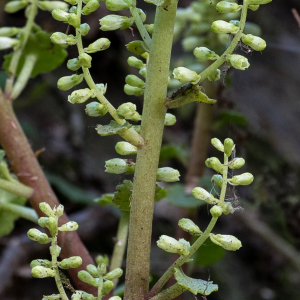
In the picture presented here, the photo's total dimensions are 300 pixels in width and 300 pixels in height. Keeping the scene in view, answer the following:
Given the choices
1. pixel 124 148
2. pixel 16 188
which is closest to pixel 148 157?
pixel 124 148

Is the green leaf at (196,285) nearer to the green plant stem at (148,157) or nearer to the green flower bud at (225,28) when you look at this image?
the green plant stem at (148,157)

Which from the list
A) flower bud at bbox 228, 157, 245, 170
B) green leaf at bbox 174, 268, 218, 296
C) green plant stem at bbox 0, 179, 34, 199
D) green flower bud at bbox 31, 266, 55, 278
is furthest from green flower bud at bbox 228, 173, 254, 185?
green plant stem at bbox 0, 179, 34, 199

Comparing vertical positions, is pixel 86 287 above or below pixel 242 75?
above

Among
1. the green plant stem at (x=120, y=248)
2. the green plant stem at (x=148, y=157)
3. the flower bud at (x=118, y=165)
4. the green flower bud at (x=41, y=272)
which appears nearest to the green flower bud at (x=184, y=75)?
the green plant stem at (x=148, y=157)

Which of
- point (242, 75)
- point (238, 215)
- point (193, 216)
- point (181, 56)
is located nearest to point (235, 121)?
point (193, 216)

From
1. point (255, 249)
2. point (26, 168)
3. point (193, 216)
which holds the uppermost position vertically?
point (26, 168)

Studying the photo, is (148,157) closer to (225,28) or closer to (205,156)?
(225,28)

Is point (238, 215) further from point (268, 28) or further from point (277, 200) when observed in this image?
point (268, 28)

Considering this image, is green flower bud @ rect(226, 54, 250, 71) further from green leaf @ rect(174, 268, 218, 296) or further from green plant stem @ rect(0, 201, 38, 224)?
green plant stem @ rect(0, 201, 38, 224)
